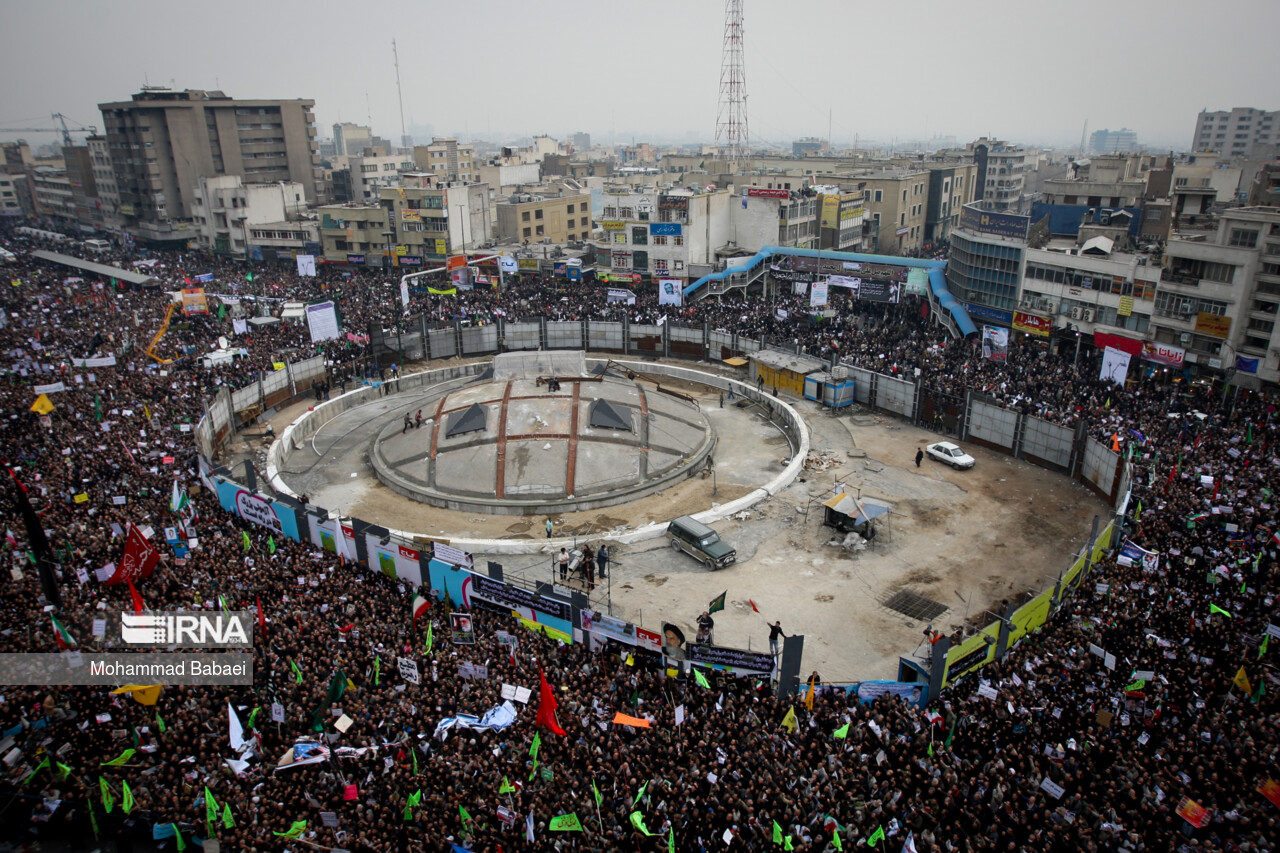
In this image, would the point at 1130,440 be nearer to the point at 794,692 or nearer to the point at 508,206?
the point at 794,692

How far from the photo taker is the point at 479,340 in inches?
2377

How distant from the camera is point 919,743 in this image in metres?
18.2

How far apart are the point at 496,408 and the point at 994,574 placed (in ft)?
78.6

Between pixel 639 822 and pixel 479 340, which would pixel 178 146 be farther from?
pixel 639 822

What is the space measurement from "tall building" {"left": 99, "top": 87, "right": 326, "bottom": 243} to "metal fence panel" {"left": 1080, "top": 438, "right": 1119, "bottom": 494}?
101 m

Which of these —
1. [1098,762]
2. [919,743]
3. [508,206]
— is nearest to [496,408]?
[919,743]

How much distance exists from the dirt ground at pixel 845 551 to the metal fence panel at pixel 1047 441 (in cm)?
89

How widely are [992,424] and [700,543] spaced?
18.7 meters

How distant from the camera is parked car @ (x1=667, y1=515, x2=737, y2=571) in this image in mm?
31031

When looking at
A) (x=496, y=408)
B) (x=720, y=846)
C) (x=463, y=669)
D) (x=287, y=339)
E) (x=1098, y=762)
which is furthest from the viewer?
(x=287, y=339)

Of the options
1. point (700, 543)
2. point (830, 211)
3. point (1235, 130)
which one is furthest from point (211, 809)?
point (1235, 130)

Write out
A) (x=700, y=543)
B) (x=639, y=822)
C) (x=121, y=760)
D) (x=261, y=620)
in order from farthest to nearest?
1. (x=700, y=543)
2. (x=261, y=620)
3. (x=121, y=760)
4. (x=639, y=822)

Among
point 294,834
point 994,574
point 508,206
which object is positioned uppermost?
point 508,206

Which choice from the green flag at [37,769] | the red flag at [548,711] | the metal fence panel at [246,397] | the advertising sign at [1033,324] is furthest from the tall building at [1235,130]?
the green flag at [37,769]
